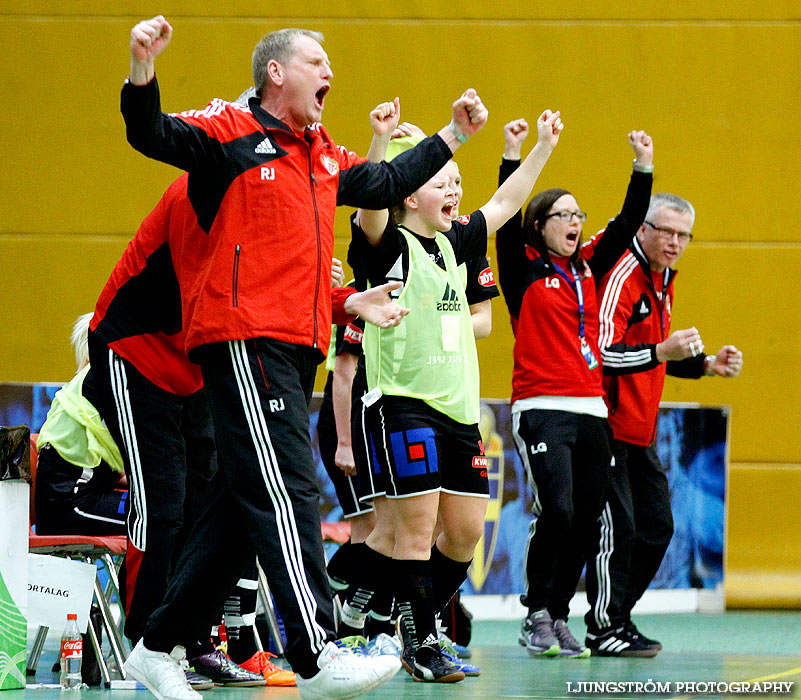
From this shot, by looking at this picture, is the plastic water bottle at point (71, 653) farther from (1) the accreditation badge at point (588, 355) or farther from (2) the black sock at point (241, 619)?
(1) the accreditation badge at point (588, 355)

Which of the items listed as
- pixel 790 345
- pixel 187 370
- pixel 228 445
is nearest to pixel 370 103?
pixel 790 345

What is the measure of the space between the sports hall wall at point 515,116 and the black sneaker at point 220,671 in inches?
175

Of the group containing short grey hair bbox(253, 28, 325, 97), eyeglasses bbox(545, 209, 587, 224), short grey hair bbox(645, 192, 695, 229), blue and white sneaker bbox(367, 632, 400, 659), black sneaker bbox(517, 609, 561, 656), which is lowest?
black sneaker bbox(517, 609, 561, 656)

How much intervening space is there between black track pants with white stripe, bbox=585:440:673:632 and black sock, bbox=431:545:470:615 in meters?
1.13

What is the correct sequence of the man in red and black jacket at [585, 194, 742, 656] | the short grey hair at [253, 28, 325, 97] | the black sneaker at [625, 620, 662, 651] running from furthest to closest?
the man in red and black jacket at [585, 194, 742, 656], the black sneaker at [625, 620, 662, 651], the short grey hair at [253, 28, 325, 97]

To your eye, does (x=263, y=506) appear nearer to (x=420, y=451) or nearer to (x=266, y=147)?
(x=266, y=147)

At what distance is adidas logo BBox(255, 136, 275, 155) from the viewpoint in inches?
131

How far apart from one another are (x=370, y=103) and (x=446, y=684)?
5.20 meters

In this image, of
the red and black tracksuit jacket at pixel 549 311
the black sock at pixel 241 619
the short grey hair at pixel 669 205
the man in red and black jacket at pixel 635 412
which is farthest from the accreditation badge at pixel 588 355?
the black sock at pixel 241 619

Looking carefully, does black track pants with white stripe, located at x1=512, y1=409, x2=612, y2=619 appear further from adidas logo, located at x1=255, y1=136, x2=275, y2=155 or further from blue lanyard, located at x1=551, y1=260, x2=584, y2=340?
adidas logo, located at x1=255, y1=136, x2=275, y2=155

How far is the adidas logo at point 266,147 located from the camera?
3.32 m

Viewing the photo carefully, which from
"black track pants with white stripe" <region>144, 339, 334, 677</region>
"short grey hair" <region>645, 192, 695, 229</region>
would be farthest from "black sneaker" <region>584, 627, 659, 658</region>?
"black track pants with white stripe" <region>144, 339, 334, 677</region>

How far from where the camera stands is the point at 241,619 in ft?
14.8

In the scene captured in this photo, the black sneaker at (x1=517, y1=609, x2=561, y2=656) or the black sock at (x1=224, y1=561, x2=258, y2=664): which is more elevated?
the black sock at (x1=224, y1=561, x2=258, y2=664)
